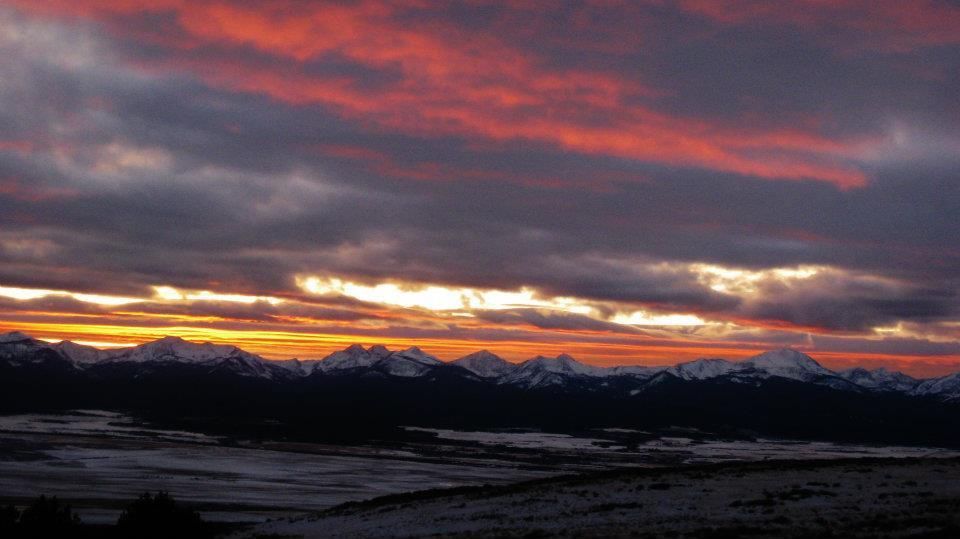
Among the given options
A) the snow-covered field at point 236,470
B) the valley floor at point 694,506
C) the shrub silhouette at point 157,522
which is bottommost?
the snow-covered field at point 236,470

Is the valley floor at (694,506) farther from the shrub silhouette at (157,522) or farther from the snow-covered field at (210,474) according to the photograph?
the snow-covered field at (210,474)

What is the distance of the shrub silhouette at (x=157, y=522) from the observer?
45.3 meters

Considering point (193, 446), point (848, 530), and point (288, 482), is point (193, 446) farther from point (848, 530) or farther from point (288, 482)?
point (848, 530)

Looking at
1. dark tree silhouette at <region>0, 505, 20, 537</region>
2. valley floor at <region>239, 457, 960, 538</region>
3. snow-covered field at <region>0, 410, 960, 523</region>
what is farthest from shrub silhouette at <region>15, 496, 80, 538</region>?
snow-covered field at <region>0, 410, 960, 523</region>

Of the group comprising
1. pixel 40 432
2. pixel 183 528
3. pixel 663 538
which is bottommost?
pixel 40 432

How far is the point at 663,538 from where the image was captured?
3225 centimetres

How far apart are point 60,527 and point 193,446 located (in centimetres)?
14034

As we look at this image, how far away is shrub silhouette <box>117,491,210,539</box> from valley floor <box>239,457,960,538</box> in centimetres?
299

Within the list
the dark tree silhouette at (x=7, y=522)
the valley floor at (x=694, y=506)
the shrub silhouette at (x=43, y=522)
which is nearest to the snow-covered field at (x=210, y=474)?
the shrub silhouette at (x=43, y=522)

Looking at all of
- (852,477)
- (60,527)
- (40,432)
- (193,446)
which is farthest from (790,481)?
(40,432)

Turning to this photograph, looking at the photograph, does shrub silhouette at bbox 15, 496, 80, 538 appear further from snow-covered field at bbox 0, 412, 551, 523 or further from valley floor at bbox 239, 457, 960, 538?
snow-covered field at bbox 0, 412, 551, 523

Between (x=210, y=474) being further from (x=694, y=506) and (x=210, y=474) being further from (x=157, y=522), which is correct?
(x=694, y=506)

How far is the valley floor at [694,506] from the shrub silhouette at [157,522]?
118 inches

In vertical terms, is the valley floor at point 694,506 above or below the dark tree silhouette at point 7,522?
above
